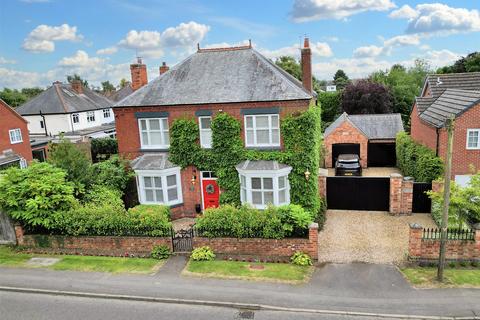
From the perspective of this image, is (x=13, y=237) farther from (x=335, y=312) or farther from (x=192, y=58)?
(x=335, y=312)

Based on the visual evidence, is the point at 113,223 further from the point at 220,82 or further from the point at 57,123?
the point at 57,123

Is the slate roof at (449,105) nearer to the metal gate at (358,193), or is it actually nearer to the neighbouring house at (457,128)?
the neighbouring house at (457,128)

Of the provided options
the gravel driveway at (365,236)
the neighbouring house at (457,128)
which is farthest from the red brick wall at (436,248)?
the neighbouring house at (457,128)

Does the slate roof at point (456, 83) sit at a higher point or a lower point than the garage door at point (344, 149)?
higher

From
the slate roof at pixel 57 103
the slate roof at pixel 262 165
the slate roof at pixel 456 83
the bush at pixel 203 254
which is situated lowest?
the bush at pixel 203 254

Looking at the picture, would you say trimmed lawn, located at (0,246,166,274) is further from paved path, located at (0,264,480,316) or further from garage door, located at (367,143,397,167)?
garage door, located at (367,143,397,167)

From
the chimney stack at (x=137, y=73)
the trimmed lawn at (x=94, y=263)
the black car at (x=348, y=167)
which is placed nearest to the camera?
the trimmed lawn at (x=94, y=263)

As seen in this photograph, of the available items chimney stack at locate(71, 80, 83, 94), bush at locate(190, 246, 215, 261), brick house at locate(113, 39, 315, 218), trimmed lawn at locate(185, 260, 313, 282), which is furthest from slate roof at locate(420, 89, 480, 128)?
chimney stack at locate(71, 80, 83, 94)

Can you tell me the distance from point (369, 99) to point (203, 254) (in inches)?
1412

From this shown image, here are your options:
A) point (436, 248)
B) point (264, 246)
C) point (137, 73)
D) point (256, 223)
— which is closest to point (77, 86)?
point (137, 73)

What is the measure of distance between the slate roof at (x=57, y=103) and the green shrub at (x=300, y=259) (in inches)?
1453

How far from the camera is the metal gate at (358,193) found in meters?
Result: 19.3

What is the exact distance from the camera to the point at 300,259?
1358cm

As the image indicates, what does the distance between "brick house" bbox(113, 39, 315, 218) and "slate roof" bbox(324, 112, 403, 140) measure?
13036 millimetres
